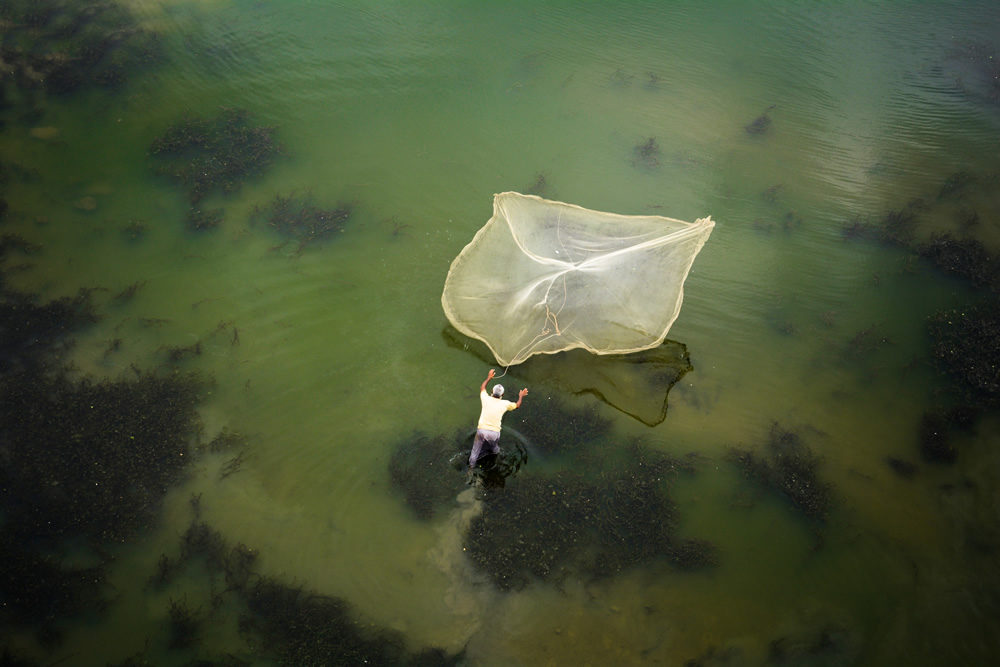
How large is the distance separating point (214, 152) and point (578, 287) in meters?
5.71

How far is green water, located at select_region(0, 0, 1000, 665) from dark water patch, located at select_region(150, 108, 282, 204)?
0.21m

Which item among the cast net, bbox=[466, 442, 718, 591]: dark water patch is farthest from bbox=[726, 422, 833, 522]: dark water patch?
the cast net

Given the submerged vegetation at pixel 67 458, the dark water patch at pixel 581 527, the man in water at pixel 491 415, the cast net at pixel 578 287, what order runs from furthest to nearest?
1. the cast net at pixel 578 287
2. the man in water at pixel 491 415
3. the dark water patch at pixel 581 527
4. the submerged vegetation at pixel 67 458

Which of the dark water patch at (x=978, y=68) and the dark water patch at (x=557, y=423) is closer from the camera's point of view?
the dark water patch at (x=557, y=423)

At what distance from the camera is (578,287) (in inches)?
259

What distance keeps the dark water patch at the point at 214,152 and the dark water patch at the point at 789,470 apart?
282 inches

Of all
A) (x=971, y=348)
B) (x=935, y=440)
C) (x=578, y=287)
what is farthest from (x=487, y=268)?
(x=971, y=348)

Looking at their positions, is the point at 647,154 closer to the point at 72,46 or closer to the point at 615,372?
the point at 615,372

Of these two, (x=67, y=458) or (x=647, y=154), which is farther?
(x=647, y=154)

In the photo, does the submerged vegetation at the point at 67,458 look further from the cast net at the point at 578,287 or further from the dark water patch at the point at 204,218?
the cast net at the point at 578,287

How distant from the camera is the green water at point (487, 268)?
575cm

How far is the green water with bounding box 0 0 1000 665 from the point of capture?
5.75 m

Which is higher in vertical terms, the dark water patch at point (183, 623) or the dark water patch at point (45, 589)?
the dark water patch at point (45, 589)

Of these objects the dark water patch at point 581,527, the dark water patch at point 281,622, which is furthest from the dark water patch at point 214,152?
the dark water patch at point 581,527
